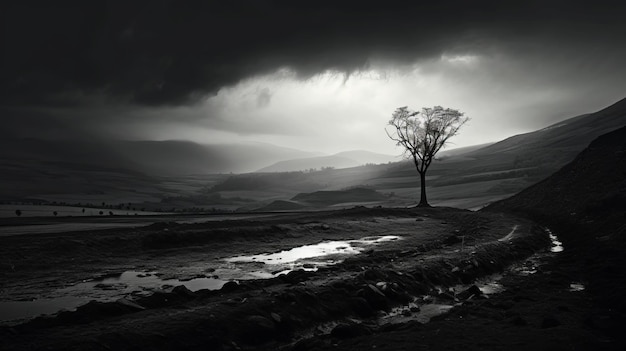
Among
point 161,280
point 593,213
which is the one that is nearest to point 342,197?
point 593,213

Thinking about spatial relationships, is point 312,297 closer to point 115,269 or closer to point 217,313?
point 217,313

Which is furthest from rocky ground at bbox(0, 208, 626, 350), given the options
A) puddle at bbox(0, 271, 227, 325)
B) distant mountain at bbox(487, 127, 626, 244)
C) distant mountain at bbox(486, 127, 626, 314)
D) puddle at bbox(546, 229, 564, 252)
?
distant mountain at bbox(487, 127, 626, 244)

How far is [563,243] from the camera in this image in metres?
27.3

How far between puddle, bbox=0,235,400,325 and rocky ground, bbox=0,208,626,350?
1.05 meters

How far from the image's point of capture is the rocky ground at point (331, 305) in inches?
354

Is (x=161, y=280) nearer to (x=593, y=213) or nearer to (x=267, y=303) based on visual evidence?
(x=267, y=303)

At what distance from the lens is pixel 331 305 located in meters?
12.1

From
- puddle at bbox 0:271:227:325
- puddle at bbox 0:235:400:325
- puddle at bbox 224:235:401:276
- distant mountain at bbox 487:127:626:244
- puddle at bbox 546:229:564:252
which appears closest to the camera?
puddle at bbox 0:271:227:325

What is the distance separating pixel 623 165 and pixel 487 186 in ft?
268

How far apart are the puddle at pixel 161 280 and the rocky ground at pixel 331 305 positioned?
3.44ft

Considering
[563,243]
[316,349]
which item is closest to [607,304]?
[316,349]

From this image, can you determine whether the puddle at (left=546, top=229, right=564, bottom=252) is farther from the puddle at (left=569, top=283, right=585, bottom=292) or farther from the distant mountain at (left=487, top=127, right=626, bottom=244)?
the puddle at (left=569, top=283, right=585, bottom=292)

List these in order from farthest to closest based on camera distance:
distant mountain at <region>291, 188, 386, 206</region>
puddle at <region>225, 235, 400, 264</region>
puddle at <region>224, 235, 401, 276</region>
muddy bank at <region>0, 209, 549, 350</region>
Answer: distant mountain at <region>291, 188, 386, 206</region>, puddle at <region>225, 235, 400, 264</region>, puddle at <region>224, 235, 401, 276</region>, muddy bank at <region>0, 209, 549, 350</region>

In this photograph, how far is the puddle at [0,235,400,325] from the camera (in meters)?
11.9
